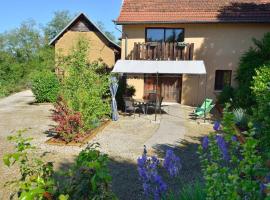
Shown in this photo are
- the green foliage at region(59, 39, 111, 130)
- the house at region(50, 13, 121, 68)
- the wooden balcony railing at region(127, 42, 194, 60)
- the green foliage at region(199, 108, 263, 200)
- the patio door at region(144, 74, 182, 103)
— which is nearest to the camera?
the green foliage at region(199, 108, 263, 200)

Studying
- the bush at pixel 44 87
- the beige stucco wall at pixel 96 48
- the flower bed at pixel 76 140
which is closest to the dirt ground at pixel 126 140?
the flower bed at pixel 76 140

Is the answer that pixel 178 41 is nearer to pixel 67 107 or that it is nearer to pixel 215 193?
pixel 67 107

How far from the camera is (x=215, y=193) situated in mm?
2934

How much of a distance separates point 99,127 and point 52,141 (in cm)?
276

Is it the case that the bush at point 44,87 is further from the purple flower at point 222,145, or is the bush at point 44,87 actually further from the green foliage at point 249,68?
the purple flower at point 222,145

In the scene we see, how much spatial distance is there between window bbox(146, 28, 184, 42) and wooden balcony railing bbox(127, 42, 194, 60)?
3.37 feet

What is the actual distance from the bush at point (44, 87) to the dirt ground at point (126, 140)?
9.20 feet

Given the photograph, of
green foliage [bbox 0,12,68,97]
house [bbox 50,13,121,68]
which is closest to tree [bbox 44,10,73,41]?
green foliage [bbox 0,12,68,97]

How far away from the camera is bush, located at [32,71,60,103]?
68.2ft

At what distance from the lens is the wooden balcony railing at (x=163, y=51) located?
19780mm

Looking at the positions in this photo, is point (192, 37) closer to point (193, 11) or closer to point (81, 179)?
point (193, 11)

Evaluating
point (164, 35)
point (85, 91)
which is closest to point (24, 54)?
point (164, 35)

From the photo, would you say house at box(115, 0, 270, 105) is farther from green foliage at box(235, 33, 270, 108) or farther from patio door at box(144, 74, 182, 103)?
green foliage at box(235, 33, 270, 108)

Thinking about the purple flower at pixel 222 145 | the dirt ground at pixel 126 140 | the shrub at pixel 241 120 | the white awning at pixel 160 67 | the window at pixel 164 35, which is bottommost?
the dirt ground at pixel 126 140
